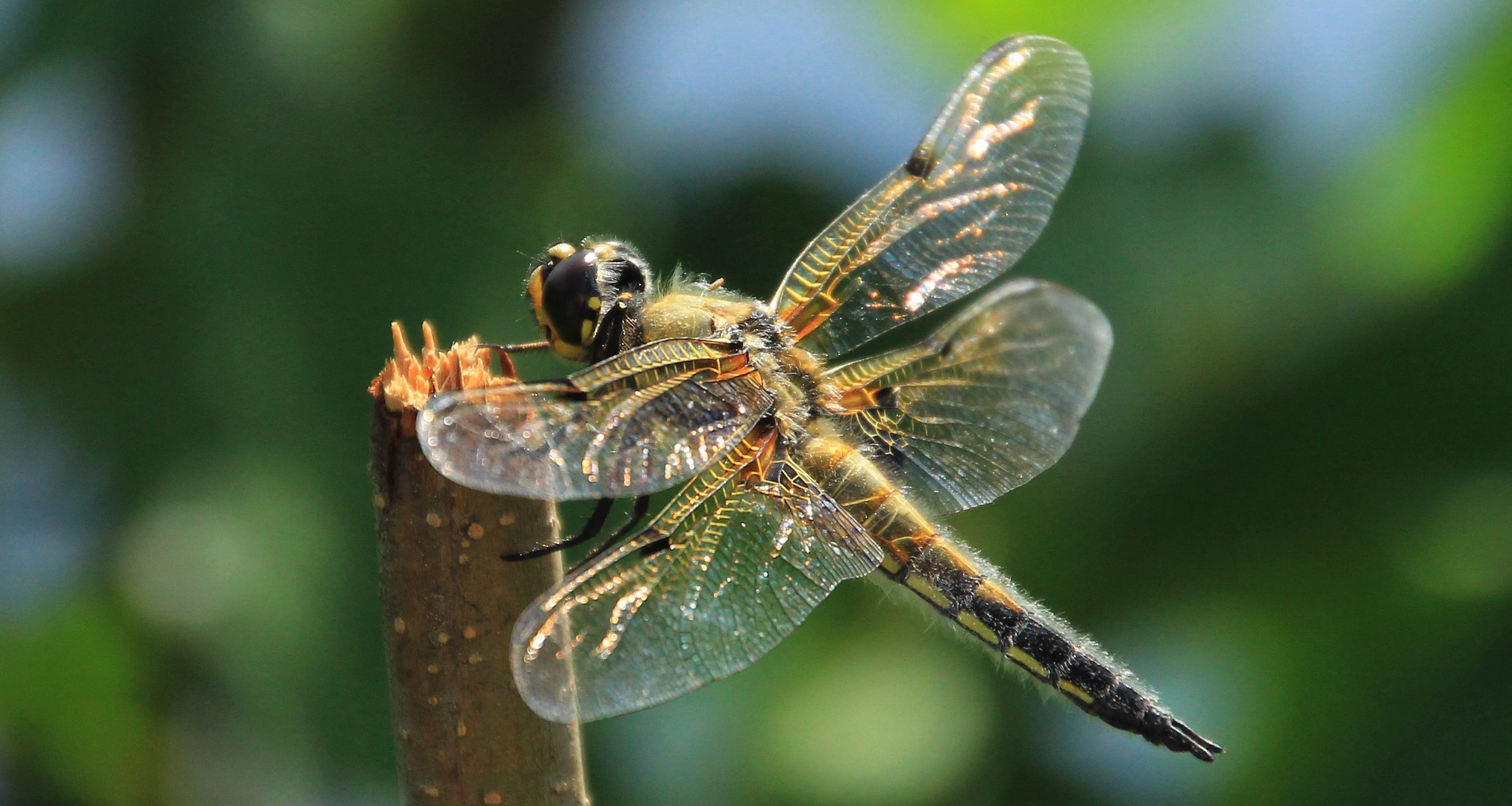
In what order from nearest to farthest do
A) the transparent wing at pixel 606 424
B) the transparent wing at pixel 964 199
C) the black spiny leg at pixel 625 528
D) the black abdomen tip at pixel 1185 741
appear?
the transparent wing at pixel 606 424
the black spiny leg at pixel 625 528
the black abdomen tip at pixel 1185 741
the transparent wing at pixel 964 199

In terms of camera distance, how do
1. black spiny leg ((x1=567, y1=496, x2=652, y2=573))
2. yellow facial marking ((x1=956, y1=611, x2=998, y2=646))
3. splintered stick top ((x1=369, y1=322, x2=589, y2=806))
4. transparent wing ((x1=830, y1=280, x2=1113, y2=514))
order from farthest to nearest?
transparent wing ((x1=830, y1=280, x2=1113, y2=514)), yellow facial marking ((x1=956, y1=611, x2=998, y2=646)), black spiny leg ((x1=567, y1=496, x2=652, y2=573)), splintered stick top ((x1=369, y1=322, x2=589, y2=806))

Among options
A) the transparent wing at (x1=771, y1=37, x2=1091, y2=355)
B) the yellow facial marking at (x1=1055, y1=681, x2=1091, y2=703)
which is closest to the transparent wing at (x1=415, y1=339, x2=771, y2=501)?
the transparent wing at (x1=771, y1=37, x2=1091, y2=355)

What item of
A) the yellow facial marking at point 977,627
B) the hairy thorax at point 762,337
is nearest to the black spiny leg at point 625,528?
the hairy thorax at point 762,337

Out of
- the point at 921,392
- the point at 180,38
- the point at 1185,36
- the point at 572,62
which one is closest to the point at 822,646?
the point at 921,392

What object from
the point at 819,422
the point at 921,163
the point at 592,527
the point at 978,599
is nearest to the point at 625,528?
the point at 592,527

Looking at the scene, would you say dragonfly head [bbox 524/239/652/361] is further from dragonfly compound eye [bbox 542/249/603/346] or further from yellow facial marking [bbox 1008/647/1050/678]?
yellow facial marking [bbox 1008/647/1050/678]

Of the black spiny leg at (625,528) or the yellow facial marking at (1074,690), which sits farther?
the yellow facial marking at (1074,690)

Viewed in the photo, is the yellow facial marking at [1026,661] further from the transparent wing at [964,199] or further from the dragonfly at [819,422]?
the transparent wing at [964,199]
